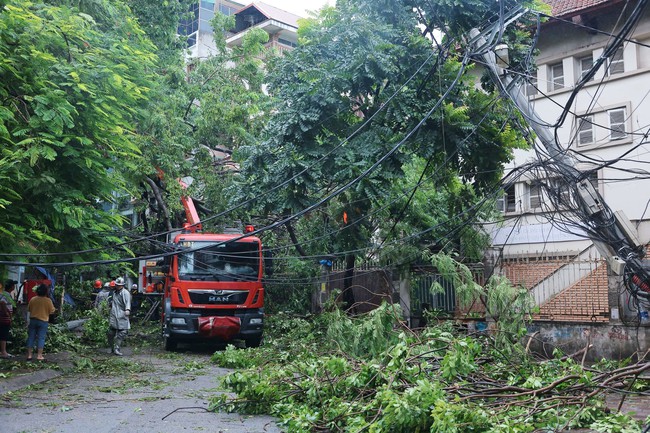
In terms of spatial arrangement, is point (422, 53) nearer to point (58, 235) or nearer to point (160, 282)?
point (58, 235)

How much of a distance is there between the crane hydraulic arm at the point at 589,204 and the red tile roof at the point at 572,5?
1070 centimetres

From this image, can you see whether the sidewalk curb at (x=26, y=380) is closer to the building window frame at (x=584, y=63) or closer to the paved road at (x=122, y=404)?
the paved road at (x=122, y=404)

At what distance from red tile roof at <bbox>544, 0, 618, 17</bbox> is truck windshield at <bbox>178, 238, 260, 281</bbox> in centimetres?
1219

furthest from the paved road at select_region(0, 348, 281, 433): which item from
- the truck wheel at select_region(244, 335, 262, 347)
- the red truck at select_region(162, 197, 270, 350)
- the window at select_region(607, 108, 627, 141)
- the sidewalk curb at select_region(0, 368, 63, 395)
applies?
the window at select_region(607, 108, 627, 141)

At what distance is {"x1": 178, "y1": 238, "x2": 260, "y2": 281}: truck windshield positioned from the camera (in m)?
18.3

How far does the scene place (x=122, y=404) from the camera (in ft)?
33.3

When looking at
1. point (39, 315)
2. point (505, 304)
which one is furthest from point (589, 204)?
point (39, 315)

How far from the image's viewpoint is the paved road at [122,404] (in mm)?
8445

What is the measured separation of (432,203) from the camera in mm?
20469

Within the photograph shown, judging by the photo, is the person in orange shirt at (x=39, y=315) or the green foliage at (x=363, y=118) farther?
the green foliage at (x=363, y=118)

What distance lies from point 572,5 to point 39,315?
18235 millimetres

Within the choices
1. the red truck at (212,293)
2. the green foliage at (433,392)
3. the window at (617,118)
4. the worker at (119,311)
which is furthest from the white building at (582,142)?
the worker at (119,311)

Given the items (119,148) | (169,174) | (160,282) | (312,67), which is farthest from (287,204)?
(160,282)

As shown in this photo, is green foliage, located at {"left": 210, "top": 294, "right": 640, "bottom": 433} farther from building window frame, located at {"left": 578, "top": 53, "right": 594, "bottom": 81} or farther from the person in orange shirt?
building window frame, located at {"left": 578, "top": 53, "right": 594, "bottom": 81}
